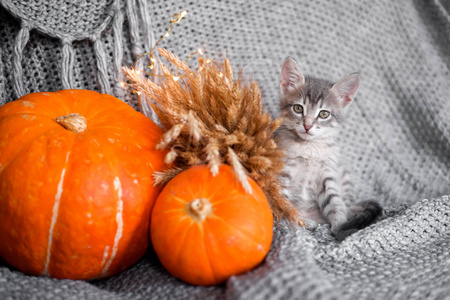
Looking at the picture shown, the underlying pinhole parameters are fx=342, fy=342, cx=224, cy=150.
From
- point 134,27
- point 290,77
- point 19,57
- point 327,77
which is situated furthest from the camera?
point 327,77

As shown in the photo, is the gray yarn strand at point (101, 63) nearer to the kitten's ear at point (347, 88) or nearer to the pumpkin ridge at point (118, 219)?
the pumpkin ridge at point (118, 219)

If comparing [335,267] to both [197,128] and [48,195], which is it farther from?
[48,195]

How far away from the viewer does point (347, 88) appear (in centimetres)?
127

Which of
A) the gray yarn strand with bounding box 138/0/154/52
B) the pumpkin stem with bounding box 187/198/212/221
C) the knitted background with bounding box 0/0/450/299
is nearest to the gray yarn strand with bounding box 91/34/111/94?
the knitted background with bounding box 0/0/450/299

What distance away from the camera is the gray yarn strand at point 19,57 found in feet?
3.42

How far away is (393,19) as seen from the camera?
5.19 feet

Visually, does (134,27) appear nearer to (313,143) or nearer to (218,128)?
(218,128)

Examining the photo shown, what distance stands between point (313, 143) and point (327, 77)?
0.45m

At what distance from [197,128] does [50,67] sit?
0.63 metres

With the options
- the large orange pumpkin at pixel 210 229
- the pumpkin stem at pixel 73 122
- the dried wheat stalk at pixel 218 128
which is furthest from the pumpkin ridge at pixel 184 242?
the pumpkin stem at pixel 73 122

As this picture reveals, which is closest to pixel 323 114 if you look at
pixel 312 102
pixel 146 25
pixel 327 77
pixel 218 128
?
pixel 312 102

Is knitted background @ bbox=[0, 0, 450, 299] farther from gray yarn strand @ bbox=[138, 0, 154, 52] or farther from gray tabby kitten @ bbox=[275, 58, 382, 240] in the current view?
gray tabby kitten @ bbox=[275, 58, 382, 240]

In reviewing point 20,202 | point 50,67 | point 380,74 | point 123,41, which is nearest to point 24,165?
point 20,202

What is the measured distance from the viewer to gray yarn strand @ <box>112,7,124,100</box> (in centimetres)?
114
